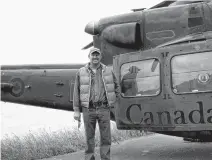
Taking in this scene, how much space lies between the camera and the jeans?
4.36m

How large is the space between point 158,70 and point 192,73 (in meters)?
0.54

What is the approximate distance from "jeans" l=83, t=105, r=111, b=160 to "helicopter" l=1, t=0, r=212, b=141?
94 cm

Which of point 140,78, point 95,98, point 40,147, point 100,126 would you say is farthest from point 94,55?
point 40,147

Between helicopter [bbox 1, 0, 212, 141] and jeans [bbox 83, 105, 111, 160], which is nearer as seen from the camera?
jeans [bbox 83, 105, 111, 160]

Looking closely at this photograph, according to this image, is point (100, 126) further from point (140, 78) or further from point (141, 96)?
point (140, 78)

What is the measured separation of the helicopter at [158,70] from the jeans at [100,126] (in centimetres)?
94

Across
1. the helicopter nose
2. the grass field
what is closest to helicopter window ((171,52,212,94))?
the helicopter nose

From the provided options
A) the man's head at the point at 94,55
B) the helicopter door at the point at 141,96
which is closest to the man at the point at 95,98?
the man's head at the point at 94,55

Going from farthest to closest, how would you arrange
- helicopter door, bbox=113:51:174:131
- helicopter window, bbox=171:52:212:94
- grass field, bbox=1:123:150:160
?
grass field, bbox=1:123:150:160 < helicopter door, bbox=113:51:174:131 < helicopter window, bbox=171:52:212:94

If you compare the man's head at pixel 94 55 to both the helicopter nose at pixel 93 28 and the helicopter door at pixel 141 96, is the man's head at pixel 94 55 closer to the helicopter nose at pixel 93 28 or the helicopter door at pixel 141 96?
the helicopter door at pixel 141 96

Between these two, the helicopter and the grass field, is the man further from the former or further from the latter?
the grass field

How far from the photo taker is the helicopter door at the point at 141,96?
5.02 meters

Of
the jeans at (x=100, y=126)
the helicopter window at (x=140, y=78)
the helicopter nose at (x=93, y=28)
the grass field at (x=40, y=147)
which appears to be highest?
the helicopter nose at (x=93, y=28)

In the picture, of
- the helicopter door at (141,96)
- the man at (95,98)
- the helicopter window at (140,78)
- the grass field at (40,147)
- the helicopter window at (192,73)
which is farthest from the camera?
the grass field at (40,147)
